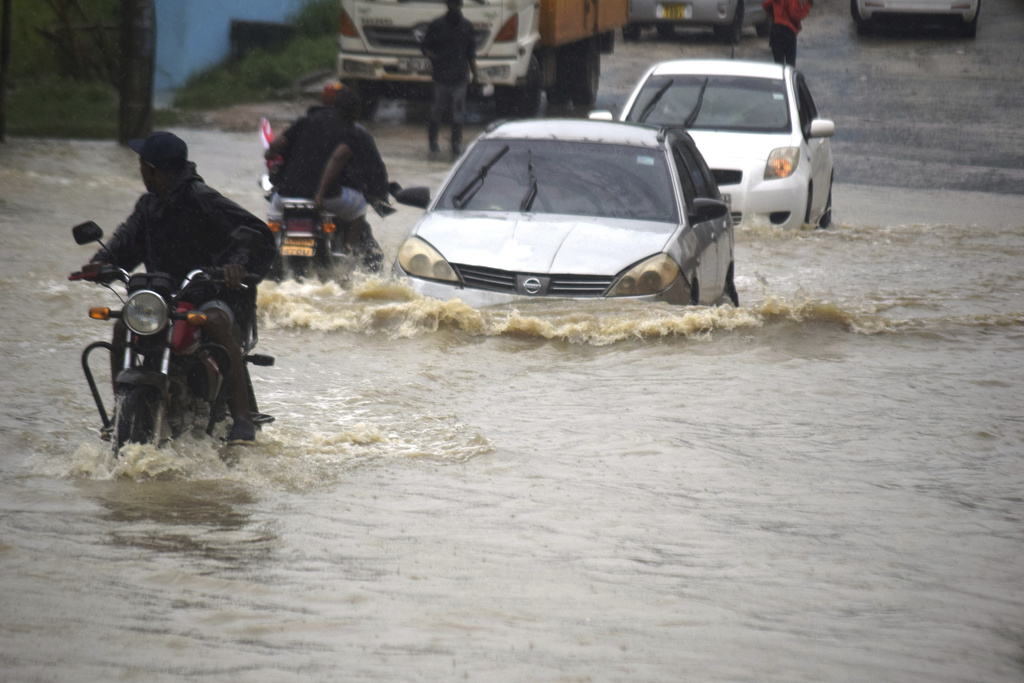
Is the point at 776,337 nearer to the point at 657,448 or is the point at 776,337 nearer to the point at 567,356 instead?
the point at 567,356

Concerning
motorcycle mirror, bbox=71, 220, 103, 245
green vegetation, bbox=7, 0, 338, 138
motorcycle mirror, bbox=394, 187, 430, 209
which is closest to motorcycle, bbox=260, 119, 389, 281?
motorcycle mirror, bbox=394, 187, 430, 209

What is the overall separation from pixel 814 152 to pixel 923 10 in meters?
Result: 16.7

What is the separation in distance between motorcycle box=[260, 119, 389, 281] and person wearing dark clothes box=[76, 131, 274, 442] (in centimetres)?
343

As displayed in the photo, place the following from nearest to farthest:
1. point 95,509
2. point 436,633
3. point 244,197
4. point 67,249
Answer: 1. point 436,633
2. point 95,509
3. point 67,249
4. point 244,197

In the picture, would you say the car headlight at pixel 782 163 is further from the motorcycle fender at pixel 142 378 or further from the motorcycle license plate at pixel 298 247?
the motorcycle fender at pixel 142 378

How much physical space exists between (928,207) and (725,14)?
13.1 m

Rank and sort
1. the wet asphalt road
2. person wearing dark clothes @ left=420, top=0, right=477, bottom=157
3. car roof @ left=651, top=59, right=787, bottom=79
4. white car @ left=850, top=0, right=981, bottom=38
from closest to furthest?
1. car roof @ left=651, top=59, right=787, bottom=79
2. person wearing dark clothes @ left=420, top=0, right=477, bottom=157
3. the wet asphalt road
4. white car @ left=850, top=0, right=981, bottom=38

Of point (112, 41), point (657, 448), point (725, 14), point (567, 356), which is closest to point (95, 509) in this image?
point (657, 448)

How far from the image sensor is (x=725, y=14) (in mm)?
28406

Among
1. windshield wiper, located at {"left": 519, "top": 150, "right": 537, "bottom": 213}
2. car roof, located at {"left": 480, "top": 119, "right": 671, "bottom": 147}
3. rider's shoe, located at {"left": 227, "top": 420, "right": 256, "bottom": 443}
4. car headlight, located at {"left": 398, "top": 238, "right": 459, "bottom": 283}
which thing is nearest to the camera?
rider's shoe, located at {"left": 227, "top": 420, "right": 256, "bottom": 443}

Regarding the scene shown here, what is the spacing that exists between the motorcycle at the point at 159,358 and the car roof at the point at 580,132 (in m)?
3.87

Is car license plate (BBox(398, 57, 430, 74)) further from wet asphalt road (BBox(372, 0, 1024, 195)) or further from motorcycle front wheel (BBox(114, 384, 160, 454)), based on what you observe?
motorcycle front wheel (BBox(114, 384, 160, 454))

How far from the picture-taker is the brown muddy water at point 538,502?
4184 mm

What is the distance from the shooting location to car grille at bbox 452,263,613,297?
8055mm
